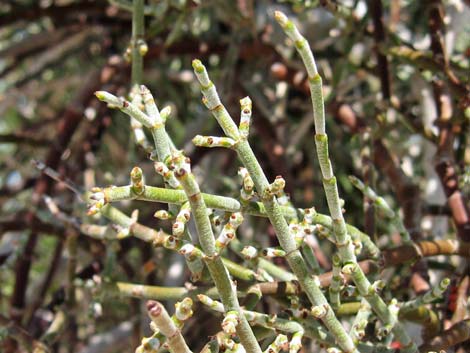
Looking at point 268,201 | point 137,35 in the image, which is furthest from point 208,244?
point 137,35

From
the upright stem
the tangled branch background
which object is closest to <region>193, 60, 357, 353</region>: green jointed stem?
the tangled branch background

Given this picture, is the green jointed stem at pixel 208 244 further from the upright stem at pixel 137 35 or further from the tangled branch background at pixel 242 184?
the upright stem at pixel 137 35

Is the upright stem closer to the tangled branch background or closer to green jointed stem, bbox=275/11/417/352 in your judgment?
the tangled branch background

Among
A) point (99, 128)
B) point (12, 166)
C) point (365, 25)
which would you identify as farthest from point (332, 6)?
point (12, 166)

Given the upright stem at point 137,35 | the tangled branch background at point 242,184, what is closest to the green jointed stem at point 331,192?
the tangled branch background at point 242,184

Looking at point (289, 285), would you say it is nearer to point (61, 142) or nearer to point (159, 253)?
point (159, 253)

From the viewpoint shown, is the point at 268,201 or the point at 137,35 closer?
the point at 268,201

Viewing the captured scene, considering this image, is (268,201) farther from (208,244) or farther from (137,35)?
(137,35)
